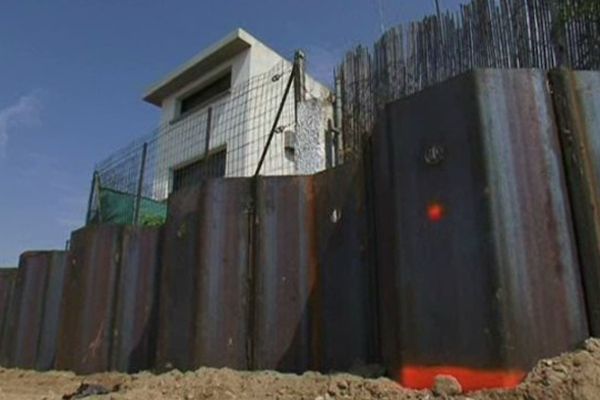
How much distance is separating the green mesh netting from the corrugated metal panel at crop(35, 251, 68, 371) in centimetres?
225

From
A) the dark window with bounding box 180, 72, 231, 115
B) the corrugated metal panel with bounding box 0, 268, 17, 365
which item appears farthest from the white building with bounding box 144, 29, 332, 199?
the corrugated metal panel with bounding box 0, 268, 17, 365

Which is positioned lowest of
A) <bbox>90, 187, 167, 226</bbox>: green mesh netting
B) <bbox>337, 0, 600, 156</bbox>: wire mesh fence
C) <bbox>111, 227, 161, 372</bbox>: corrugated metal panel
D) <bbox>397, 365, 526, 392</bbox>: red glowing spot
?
<bbox>397, 365, 526, 392</bbox>: red glowing spot

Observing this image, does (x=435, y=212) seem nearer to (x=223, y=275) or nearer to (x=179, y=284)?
(x=223, y=275)

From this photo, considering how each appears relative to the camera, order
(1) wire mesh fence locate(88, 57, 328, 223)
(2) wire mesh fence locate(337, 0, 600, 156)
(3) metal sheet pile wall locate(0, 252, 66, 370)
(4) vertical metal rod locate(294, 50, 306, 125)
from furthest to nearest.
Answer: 1. (1) wire mesh fence locate(88, 57, 328, 223)
2. (4) vertical metal rod locate(294, 50, 306, 125)
3. (3) metal sheet pile wall locate(0, 252, 66, 370)
4. (2) wire mesh fence locate(337, 0, 600, 156)

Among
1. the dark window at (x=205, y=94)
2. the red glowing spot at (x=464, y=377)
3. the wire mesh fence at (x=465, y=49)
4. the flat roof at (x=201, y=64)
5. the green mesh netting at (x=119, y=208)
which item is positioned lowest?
the red glowing spot at (x=464, y=377)

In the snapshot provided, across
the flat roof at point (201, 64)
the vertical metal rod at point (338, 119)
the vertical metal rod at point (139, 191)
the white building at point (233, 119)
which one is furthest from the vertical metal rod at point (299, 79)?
the flat roof at point (201, 64)

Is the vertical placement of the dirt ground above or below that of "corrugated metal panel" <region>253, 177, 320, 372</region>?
below

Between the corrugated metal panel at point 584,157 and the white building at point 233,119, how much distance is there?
284cm

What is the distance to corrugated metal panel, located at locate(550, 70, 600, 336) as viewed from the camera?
1856 millimetres

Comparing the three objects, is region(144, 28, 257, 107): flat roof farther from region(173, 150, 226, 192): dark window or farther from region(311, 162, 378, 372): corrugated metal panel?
region(311, 162, 378, 372): corrugated metal panel

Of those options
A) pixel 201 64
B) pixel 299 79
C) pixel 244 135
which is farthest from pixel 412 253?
pixel 201 64

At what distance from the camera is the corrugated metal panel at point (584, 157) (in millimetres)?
1856

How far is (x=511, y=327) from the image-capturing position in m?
1.81

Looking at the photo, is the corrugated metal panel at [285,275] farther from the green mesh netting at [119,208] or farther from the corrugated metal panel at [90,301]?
the green mesh netting at [119,208]
